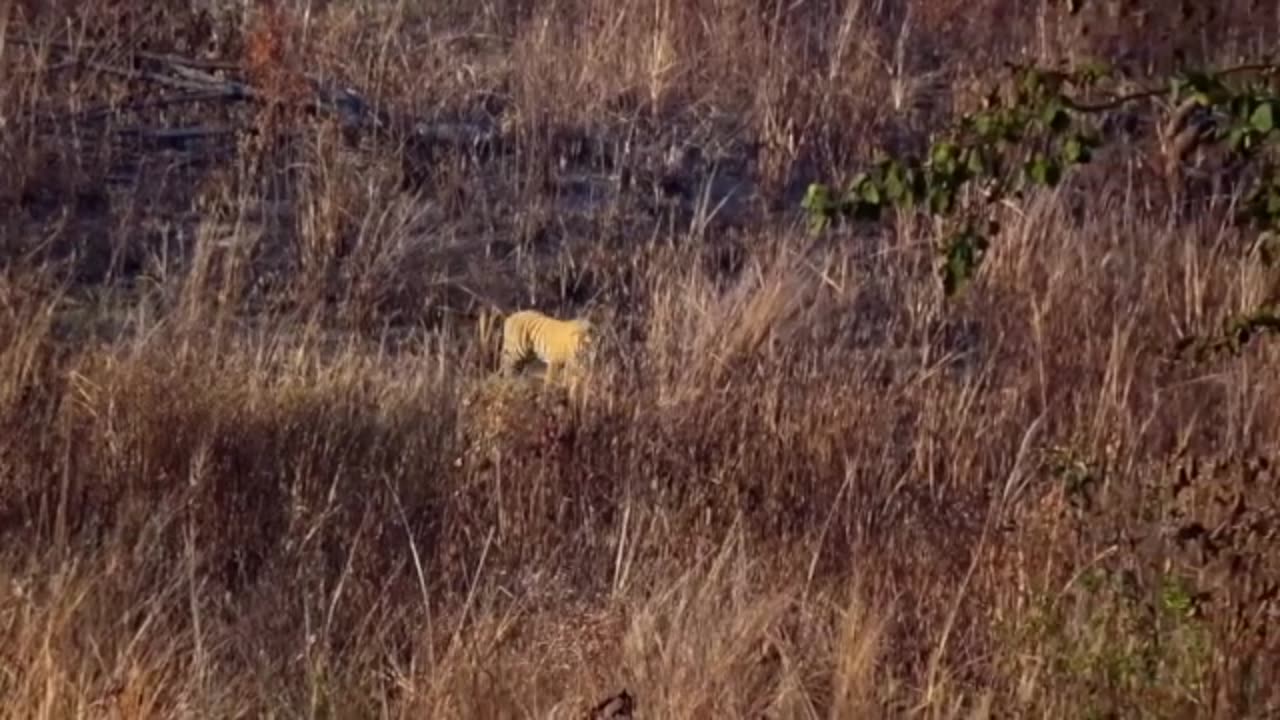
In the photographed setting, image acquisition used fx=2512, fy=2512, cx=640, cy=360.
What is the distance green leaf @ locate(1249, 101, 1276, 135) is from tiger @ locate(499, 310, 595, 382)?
3.46m

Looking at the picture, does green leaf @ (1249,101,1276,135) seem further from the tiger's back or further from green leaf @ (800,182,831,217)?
the tiger's back

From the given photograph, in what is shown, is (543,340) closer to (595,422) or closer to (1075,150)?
(595,422)

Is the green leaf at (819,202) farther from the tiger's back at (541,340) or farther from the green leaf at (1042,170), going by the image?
the tiger's back at (541,340)

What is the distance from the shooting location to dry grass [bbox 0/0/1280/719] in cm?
432

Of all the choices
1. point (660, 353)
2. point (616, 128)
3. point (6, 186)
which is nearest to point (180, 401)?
point (660, 353)

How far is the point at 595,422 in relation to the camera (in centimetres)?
548

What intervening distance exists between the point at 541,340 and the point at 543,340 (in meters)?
0.02

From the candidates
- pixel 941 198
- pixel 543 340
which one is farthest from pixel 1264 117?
pixel 543 340

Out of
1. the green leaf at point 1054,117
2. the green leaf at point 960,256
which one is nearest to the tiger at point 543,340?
the green leaf at point 960,256

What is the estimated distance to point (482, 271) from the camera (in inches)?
312

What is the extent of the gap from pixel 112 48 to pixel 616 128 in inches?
73.7

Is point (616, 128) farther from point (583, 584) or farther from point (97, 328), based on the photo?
point (583, 584)

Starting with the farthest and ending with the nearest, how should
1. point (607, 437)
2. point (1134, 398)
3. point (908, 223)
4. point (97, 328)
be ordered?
point (908, 223) → point (97, 328) → point (1134, 398) → point (607, 437)

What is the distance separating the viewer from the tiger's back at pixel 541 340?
6664mm
